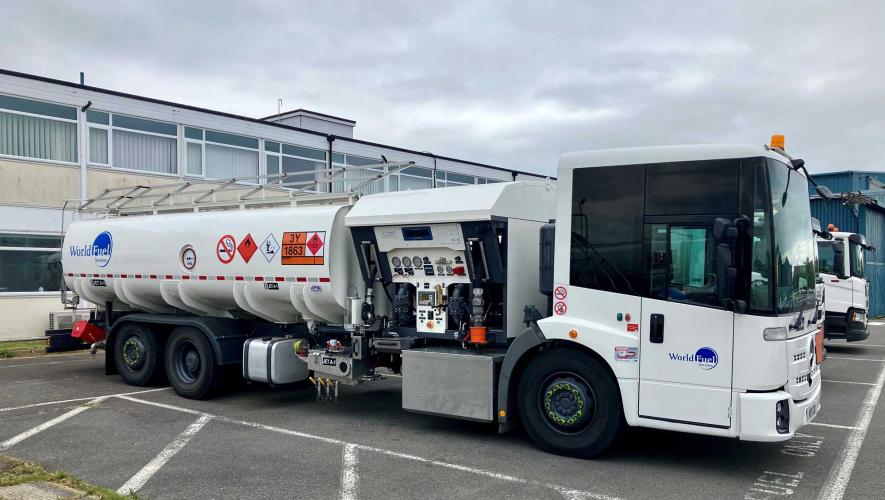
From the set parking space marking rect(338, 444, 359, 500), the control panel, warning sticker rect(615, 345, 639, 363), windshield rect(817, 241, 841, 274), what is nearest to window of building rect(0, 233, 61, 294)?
the control panel

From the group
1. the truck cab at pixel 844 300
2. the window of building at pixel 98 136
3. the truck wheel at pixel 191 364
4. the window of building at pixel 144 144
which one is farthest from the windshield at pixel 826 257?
the window of building at pixel 98 136

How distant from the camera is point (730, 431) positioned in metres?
6.34

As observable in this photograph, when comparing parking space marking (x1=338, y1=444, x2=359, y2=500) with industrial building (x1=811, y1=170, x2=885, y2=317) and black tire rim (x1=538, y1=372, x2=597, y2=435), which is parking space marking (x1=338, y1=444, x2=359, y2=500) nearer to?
black tire rim (x1=538, y1=372, x2=597, y2=435)

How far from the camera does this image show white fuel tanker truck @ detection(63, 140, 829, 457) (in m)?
6.37

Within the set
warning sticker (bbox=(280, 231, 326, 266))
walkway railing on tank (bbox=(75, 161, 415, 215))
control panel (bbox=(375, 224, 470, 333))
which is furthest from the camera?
walkway railing on tank (bbox=(75, 161, 415, 215))

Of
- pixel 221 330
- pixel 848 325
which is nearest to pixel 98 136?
pixel 221 330

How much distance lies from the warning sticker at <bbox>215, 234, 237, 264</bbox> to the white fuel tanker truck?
24 mm

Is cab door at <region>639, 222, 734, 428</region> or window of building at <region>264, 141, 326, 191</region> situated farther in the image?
window of building at <region>264, 141, 326, 191</region>

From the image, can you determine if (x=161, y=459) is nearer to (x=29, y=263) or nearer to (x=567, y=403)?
(x=567, y=403)

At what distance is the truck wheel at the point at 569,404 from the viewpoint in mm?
6965

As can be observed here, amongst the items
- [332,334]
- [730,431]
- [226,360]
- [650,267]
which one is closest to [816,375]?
[730,431]

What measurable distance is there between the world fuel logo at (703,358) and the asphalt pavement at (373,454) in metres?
1.04

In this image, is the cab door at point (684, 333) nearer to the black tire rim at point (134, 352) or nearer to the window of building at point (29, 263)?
the black tire rim at point (134, 352)

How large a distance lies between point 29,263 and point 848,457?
1873 centimetres
